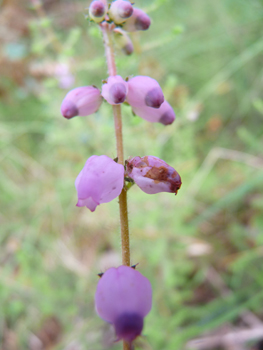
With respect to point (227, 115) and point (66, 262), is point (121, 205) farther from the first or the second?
point (227, 115)

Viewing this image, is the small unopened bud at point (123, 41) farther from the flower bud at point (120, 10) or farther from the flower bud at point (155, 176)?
the flower bud at point (155, 176)

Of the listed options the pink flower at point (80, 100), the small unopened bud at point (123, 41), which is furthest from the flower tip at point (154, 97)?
the small unopened bud at point (123, 41)

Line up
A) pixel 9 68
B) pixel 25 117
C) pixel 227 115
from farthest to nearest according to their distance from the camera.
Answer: pixel 25 117 < pixel 9 68 < pixel 227 115

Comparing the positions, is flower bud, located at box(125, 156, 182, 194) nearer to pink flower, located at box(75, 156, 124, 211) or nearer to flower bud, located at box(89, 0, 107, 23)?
pink flower, located at box(75, 156, 124, 211)

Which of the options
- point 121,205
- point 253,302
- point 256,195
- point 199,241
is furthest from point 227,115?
point 121,205

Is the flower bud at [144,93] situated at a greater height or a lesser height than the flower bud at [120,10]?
lesser

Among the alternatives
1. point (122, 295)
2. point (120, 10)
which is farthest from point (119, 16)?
point (122, 295)
